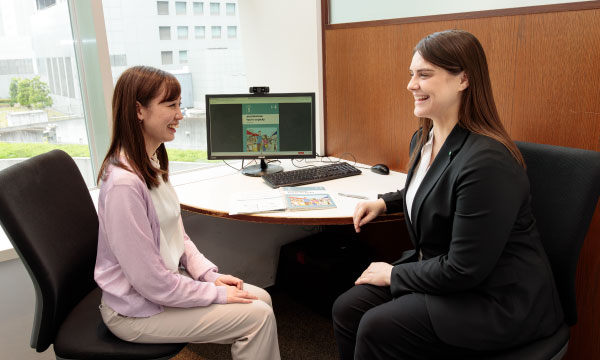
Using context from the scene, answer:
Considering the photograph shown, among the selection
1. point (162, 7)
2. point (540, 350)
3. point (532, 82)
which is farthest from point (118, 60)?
point (540, 350)

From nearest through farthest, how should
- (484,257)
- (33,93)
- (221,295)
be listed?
(484,257) → (221,295) → (33,93)

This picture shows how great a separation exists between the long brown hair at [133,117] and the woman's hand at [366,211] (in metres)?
0.67

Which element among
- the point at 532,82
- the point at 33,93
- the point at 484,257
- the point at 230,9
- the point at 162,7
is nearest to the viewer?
the point at 484,257

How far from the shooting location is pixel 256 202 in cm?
180

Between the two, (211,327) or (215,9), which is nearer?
(211,327)

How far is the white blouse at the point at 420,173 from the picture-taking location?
1479mm

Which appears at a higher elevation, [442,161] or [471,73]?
[471,73]

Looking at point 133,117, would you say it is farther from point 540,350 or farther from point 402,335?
point 540,350

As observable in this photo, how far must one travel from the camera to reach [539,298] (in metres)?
1.24

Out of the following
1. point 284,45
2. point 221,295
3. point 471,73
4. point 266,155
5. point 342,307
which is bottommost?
point 342,307

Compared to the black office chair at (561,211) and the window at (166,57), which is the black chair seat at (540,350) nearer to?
the black office chair at (561,211)

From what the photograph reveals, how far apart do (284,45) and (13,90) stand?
4.22ft

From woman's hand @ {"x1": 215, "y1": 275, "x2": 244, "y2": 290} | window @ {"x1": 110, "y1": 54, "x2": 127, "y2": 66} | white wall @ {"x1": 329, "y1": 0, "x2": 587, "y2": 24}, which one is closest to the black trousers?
woman's hand @ {"x1": 215, "y1": 275, "x2": 244, "y2": 290}

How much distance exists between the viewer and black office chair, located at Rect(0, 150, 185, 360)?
1221 mm
